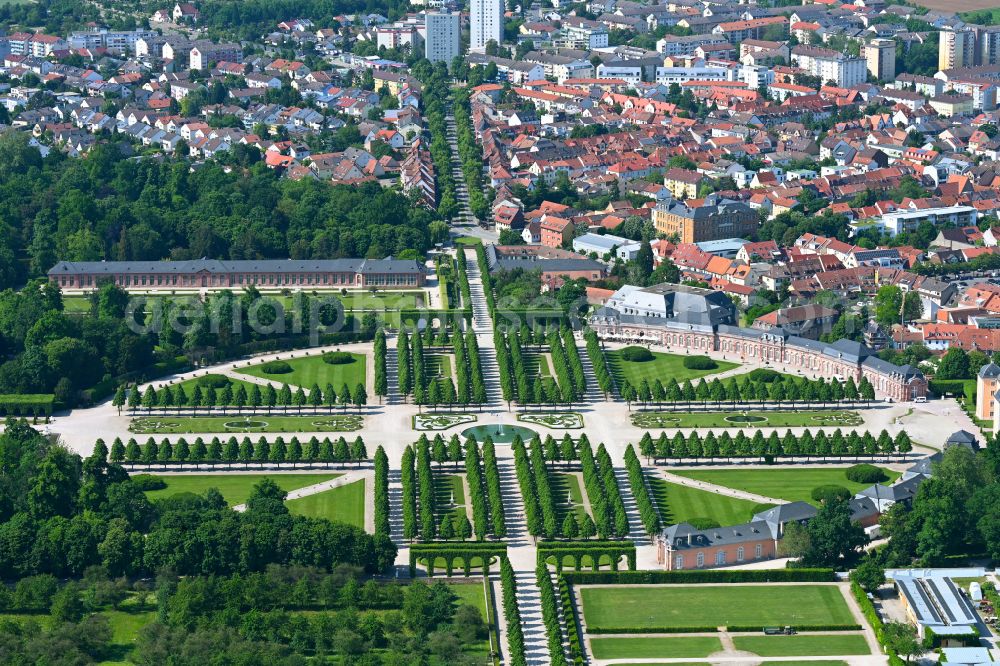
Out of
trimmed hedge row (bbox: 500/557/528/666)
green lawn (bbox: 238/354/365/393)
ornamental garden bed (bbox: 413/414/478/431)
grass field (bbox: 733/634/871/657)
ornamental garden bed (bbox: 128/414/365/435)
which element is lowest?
grass field (bbox: 733/634/871/657)

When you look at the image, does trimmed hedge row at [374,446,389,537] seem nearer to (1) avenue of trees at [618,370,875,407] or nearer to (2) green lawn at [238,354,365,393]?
(2) green lawn at [238,354,365,393]

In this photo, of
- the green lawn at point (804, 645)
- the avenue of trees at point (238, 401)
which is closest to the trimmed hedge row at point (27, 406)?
the avenue of trees at point (238, 401)

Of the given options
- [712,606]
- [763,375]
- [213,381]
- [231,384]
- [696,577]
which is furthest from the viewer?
[763,375]

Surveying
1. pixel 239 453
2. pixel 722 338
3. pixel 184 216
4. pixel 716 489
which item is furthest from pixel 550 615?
pixel 184 216

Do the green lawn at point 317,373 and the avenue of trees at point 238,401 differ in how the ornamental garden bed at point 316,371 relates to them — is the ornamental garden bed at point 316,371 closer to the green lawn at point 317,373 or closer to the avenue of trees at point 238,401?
the green lawn at point 317,373

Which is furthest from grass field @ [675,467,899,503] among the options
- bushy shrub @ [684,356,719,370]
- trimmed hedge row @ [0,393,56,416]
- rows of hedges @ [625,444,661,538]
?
trimmed hedge row @ [0,393,56,416]

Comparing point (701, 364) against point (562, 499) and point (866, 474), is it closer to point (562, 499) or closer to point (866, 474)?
point (866, 474)

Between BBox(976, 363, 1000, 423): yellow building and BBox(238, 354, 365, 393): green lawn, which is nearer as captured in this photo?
BBox(976, 363, 1000, 423): yellow building
